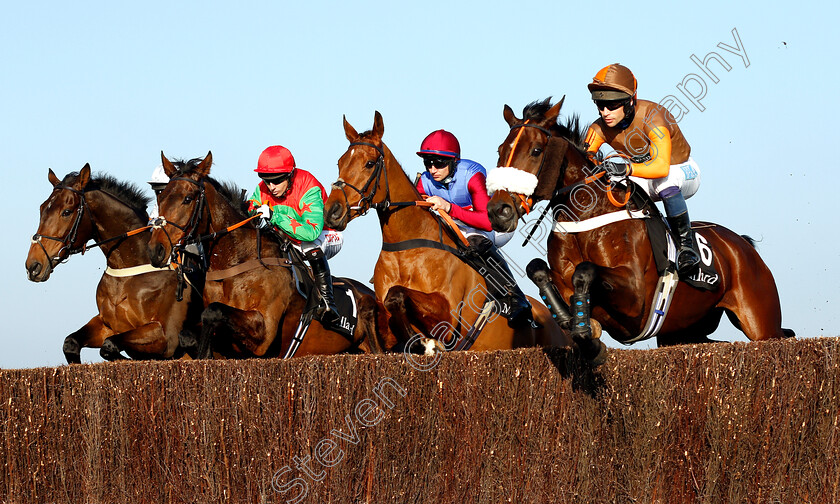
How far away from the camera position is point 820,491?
5.20 metres

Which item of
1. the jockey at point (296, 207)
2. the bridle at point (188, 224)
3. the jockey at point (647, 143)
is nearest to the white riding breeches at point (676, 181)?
the jockey at point (647, 143)

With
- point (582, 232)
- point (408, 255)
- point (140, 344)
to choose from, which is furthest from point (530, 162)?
point (140, 344)

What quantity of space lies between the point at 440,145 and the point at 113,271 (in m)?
3.19

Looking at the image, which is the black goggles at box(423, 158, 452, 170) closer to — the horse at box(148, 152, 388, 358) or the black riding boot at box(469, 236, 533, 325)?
the black riding boot at box(469, 236, 533, 325)

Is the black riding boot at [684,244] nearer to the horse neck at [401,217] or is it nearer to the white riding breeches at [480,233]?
the white riding breeches at [480,233]

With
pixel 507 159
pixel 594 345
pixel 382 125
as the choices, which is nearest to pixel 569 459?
pixel 594 345

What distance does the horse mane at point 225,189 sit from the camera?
743 centimetres

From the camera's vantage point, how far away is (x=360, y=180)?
6.62 meters

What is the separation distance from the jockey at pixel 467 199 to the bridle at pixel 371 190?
36 centimetres

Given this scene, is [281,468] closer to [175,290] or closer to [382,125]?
[382,125]

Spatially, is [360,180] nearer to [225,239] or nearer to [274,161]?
[274,161]

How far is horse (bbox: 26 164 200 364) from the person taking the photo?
26.3 ft

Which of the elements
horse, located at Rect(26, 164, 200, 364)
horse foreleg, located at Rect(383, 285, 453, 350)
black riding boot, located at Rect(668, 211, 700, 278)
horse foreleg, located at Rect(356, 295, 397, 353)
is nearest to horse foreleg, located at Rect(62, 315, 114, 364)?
horse, located at Rect(26, 164, 200, 364)

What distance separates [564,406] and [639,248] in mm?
1137
